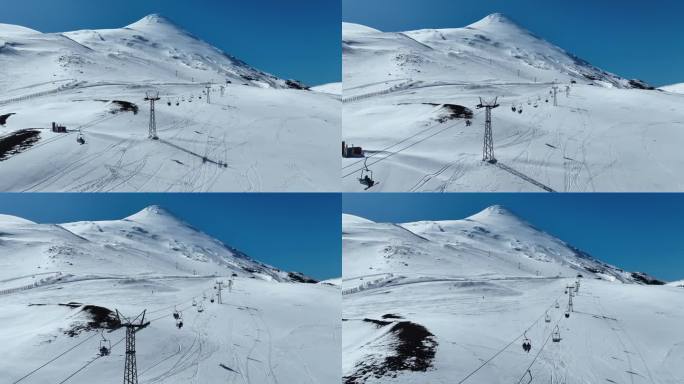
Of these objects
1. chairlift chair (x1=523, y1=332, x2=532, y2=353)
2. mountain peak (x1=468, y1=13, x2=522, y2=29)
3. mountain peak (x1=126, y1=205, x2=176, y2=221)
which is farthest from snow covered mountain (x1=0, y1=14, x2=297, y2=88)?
chairlift chair (x1=523, y1=332, x2=532, y2=353)

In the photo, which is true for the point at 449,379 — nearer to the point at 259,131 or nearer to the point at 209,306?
the point at 209,306

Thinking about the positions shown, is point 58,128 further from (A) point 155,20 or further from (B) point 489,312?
(A) point 155,20

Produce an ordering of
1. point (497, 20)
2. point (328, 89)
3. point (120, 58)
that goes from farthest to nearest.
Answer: point (120, 58) < point (497, 20) < point (328, 89)

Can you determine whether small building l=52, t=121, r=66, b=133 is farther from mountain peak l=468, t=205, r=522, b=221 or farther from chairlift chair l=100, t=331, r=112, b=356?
mountain peak l=468, t=205, r=522, b=221

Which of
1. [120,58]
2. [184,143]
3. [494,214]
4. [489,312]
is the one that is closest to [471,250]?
[494,214]

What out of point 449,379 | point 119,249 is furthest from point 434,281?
point 119,249

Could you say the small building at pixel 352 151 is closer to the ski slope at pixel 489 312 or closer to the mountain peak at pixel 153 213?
the ski slope at pixel 489 312

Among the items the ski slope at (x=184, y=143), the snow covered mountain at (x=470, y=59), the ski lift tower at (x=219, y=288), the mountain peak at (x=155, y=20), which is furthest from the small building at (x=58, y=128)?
the snow covered mountain at (x=470, y=59)
